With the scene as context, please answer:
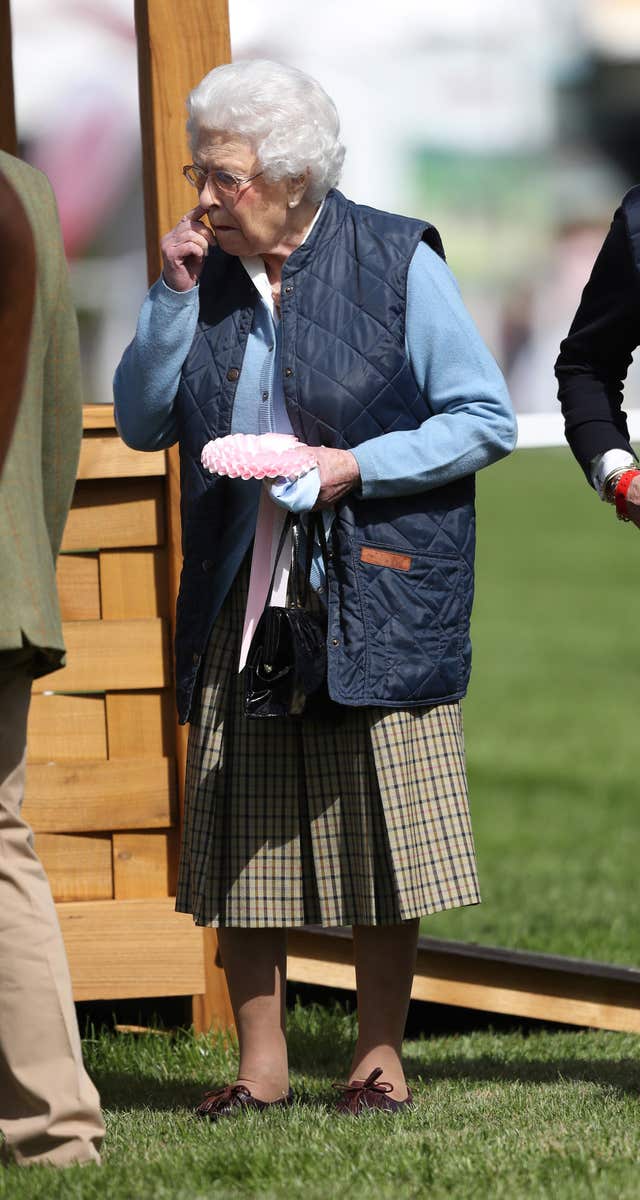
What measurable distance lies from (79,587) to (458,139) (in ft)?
5.86

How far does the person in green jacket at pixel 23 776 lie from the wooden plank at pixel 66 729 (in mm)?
1619

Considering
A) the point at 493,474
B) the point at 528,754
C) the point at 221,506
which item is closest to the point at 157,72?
the point at 221,506

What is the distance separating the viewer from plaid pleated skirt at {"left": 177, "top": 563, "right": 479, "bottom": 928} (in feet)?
12.7

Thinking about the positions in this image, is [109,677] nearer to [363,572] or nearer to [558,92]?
[363,572]

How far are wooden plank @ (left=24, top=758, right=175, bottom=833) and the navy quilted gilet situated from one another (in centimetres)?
97

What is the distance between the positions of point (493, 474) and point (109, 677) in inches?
1496

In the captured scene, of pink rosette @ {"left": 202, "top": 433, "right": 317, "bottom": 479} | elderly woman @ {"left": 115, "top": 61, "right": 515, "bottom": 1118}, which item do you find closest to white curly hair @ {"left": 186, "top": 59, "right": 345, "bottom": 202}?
elderly woman @ {"left": 115, "top": 61, "right": 515, "bottom": 1118}

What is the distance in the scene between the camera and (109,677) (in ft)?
16.0

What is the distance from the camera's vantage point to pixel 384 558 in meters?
3.80

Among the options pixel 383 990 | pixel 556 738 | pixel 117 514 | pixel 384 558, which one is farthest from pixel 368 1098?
pixel 556 738

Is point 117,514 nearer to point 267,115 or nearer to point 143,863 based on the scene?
point 143,863

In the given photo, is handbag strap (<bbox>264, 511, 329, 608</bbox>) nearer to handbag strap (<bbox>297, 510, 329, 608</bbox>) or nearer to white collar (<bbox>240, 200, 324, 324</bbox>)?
handbag strap (<bbox>297, 510, 329, 608</bbox>)

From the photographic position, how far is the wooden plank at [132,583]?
4867mm

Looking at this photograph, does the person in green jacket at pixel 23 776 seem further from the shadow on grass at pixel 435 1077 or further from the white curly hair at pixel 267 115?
the shadow on grass at pixel 435 1077
